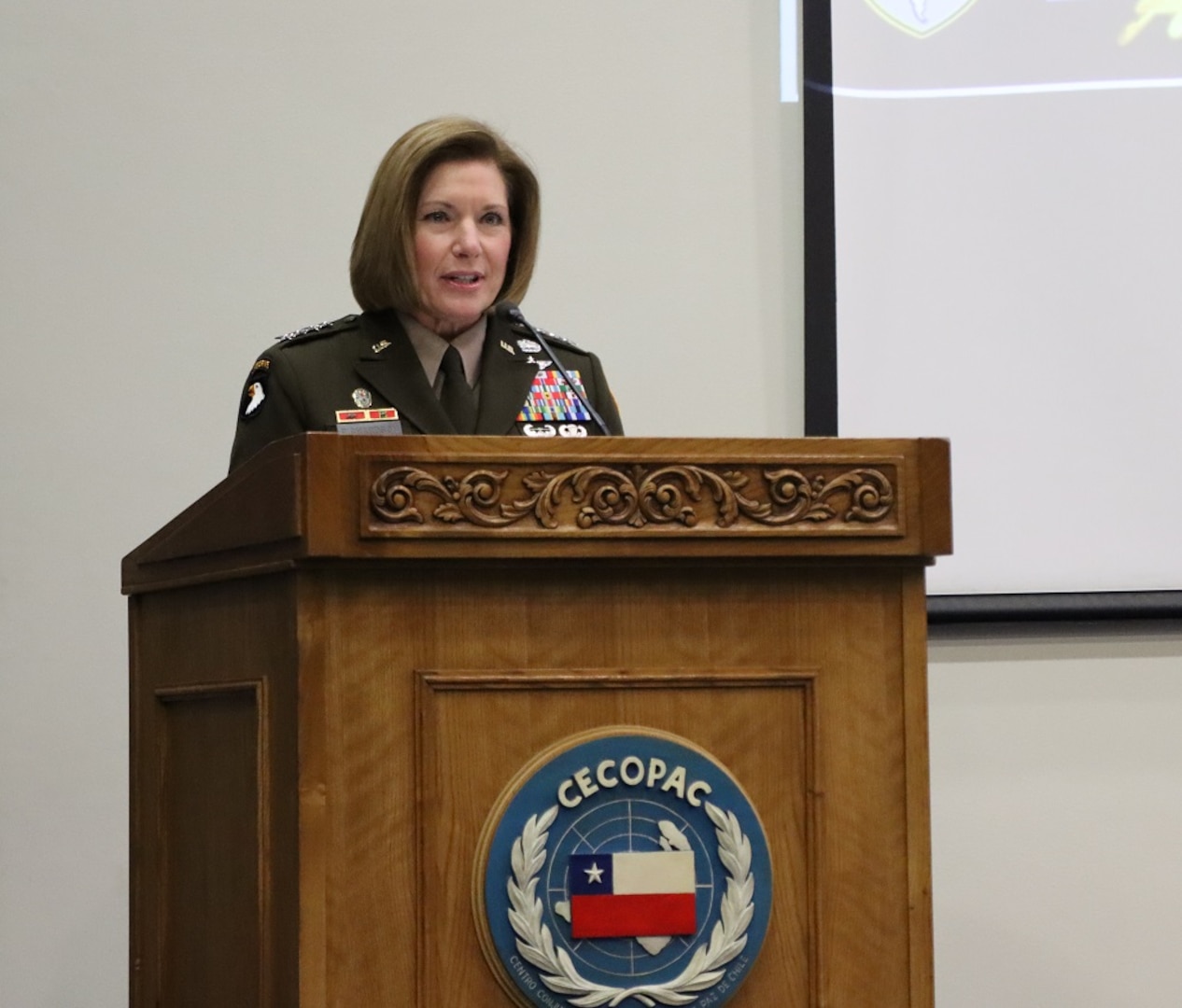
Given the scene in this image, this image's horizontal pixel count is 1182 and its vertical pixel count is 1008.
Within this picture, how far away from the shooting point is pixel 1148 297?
2904 millimetres

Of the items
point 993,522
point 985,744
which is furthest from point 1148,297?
point 985,744

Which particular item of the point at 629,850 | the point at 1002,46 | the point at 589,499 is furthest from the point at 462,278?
the point at 1002,46

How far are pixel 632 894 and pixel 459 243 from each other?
1002 millimetres

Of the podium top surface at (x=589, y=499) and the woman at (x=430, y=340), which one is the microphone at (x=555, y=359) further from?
the podium top surface at (x=589, y=499)

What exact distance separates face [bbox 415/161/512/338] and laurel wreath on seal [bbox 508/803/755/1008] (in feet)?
2.97

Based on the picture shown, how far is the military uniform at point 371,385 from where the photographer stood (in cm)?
188

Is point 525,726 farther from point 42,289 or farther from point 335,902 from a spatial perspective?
point 42,289

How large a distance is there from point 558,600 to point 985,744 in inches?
70.2

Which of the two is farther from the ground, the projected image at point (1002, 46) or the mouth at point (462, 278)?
the projected image at point (1002, 46)

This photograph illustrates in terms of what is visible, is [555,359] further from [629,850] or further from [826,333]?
[826,333]

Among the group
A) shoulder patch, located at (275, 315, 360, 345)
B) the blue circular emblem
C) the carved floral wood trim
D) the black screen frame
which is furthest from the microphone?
the black screen frame

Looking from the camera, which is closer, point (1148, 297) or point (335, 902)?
point (335, 902)

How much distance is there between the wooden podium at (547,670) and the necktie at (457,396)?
55cm

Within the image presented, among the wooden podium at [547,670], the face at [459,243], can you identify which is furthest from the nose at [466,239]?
the wooden podium at [547,670]
